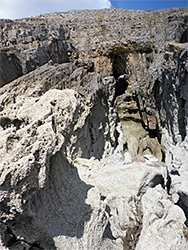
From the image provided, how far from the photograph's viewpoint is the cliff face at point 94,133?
3.57 m

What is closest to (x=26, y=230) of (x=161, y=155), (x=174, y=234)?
(x=174, y=234)

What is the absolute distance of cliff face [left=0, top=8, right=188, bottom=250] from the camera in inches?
140

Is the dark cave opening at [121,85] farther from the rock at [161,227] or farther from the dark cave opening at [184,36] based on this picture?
the rock at [161,227]

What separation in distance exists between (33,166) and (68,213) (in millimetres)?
1851

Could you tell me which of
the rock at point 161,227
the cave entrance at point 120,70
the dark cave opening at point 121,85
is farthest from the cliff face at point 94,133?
the dark cave opening at point 121,85

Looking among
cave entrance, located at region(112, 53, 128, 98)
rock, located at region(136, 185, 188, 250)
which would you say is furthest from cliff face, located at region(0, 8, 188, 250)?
cave entrance, located at region(112, 53, 128, 98)

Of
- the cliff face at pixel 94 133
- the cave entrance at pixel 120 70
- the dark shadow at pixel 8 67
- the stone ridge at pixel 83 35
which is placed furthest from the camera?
the cave entrance at pixel 120 70

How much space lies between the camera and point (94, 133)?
38.9ft

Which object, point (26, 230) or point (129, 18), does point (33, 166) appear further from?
point (129, 18)

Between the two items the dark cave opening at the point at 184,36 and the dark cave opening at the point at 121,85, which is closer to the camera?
the dark cave opening at the point at 184,36

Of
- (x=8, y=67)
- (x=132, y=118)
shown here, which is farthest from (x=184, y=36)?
(x=8, y=67)

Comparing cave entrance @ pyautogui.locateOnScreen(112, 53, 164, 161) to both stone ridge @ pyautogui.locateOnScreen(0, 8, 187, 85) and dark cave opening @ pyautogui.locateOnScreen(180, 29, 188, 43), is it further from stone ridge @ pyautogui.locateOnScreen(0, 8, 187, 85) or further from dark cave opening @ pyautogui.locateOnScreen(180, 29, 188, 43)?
dark cave opening @ pyautogui.locateOnScreen(180, 29, 188, 43)

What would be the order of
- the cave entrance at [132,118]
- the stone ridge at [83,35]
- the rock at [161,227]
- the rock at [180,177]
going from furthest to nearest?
1. the cave entrance at [132,118]
2. the stone ridge at [83,35]
3. the rock at [180,177]
4. the rock at [161,227]

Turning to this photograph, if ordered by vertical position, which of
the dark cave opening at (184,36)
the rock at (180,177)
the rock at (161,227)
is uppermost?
the dark cave opening at (184,36)
